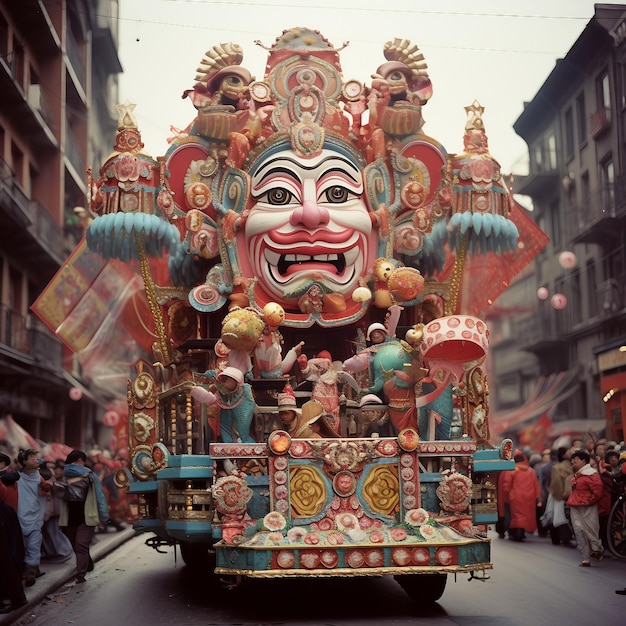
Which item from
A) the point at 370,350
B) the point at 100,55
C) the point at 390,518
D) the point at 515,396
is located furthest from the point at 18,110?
the point at 515,396

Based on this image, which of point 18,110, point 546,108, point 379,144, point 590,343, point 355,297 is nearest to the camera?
point 355,297

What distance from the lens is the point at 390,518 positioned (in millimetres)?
10469

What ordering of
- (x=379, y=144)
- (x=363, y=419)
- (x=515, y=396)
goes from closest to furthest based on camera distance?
1. (x=363, y=419)
2. (x=379, y=144)
3. (x=515, y=396)

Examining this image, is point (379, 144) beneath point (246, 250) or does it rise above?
above

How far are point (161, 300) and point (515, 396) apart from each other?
33.2 m

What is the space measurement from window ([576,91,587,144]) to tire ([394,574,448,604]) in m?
25.8

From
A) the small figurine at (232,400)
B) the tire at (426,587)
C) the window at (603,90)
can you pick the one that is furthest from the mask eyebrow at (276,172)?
the window at (603,90)

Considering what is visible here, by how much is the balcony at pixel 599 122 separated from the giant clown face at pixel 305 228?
20.0 meters

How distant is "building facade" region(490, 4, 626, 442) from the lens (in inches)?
1179

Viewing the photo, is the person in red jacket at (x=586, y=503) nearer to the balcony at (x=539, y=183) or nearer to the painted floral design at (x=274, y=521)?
the painted floral design at (x=274, y=521)

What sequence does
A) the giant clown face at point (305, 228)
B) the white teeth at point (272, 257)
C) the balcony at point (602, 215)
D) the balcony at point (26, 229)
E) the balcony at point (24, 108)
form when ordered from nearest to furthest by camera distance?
the giant clown face at point (305, 228) < the white teeth at point (272, 257) < the balcony at point (24, 108) < the balcony at point (26, 229) < the balcony at point (602, 215)

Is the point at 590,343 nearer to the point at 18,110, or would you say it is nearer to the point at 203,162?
the point at 18,110

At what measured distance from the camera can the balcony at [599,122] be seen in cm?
3152

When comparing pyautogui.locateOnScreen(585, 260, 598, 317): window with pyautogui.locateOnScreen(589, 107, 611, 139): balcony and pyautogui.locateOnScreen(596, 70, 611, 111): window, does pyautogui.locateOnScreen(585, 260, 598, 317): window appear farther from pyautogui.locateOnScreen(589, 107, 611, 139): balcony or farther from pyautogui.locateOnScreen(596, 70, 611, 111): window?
pyautogui.locateOnScreen(596, 70, 611, 111): window
